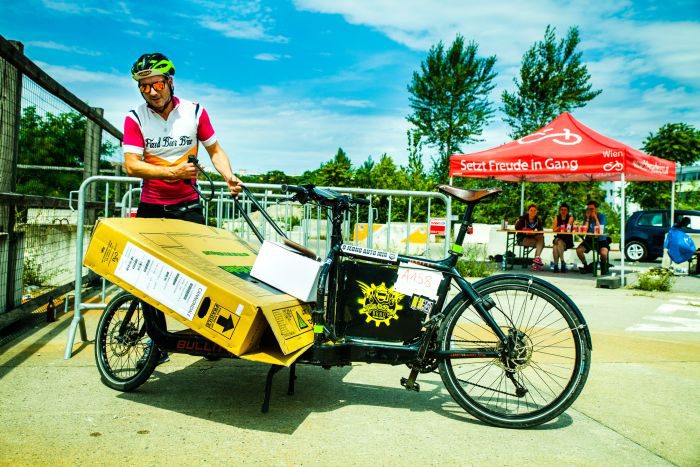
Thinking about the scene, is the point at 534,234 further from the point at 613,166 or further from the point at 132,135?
the point at 132,135

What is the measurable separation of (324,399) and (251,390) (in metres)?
0.49

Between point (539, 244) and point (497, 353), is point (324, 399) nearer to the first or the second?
point (497, 353)

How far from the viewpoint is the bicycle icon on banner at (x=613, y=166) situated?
32.2ft

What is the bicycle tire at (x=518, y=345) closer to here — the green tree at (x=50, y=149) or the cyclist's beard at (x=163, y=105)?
the cyclist's beard at (x=163, y=105)

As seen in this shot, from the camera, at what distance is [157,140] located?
11.6ft

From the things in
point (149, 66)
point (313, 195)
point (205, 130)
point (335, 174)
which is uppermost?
point (335, 174)

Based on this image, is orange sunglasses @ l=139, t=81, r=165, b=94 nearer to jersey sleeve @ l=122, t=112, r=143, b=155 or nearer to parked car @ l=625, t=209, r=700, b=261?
jersey sleeve @ l=122, t=112, r=143, b=155

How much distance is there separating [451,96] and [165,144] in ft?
120

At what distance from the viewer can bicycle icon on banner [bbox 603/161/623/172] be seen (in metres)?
9.82

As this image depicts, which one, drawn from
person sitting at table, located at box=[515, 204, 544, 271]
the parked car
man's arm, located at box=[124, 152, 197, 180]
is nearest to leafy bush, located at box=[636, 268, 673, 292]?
person sitting at table, located at box=[515, 204, 544, 271]

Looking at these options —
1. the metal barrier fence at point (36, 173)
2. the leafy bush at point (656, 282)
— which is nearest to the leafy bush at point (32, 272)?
the metal barrier fence at point (36, 173)

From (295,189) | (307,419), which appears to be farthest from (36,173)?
(307,419)

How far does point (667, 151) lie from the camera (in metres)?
25.5

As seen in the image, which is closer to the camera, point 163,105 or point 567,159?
point 163,105
